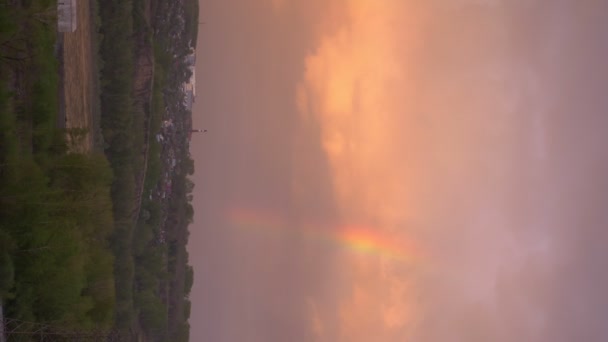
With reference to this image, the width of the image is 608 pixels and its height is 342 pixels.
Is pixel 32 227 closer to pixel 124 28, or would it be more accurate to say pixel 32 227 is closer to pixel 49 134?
pixel 49 134

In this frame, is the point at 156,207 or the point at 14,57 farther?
the point at 156,207

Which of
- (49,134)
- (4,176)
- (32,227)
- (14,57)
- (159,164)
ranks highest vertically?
(159,164)

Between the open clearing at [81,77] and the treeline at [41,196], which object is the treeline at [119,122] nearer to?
the open clearing at [81,77]

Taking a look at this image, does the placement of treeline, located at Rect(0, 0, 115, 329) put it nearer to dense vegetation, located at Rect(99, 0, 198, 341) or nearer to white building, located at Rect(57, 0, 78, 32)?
white building, located at Rect(57, 0, 78, 32)

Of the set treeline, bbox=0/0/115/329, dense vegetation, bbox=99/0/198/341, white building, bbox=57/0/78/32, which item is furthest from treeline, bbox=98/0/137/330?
treeline, bbox=0/0/115/329

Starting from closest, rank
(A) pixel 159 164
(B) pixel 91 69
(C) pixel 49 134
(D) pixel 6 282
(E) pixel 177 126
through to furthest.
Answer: (D) pixel 6 282
(C) pixel 49 134
(B) pixel 91 69
(A) pixel 159 164
(E) pixel 177 126

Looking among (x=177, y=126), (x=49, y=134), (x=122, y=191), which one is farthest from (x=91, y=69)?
(x=177, y=126)

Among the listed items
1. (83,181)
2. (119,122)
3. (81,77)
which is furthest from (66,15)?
(119,122)
